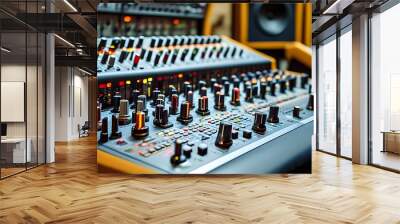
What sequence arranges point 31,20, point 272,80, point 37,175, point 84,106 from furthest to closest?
1. point 84,106
2. point 31,20
3. point 37,175
4. point 272,80

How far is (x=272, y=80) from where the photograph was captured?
17.4 ft

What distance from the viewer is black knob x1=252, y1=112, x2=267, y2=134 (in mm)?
4922

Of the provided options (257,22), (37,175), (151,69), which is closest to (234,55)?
(257,22)

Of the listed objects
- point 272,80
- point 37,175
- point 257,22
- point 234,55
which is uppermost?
point 257,22

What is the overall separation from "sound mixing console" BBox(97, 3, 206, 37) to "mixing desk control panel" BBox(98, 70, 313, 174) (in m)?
0.68

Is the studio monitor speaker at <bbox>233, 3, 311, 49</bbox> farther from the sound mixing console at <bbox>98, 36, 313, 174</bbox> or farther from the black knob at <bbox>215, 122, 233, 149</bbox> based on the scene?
the black knob at <bbox>215, 122, 233, 149</bbox>

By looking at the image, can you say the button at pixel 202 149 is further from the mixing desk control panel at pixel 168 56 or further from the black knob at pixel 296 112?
the black knob at pixel 296 112

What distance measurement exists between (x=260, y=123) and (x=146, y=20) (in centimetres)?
189

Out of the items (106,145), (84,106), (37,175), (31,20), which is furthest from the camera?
(84,106)

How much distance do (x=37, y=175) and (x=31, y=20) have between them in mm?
2261

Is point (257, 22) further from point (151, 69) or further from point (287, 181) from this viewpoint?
point (287, 181)

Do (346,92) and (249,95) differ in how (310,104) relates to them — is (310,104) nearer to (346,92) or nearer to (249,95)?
(249,95)

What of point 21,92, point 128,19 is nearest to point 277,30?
point 128,19

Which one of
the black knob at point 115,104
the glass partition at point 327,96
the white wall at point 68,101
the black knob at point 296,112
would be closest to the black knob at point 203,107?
the black knob at point 115,104
